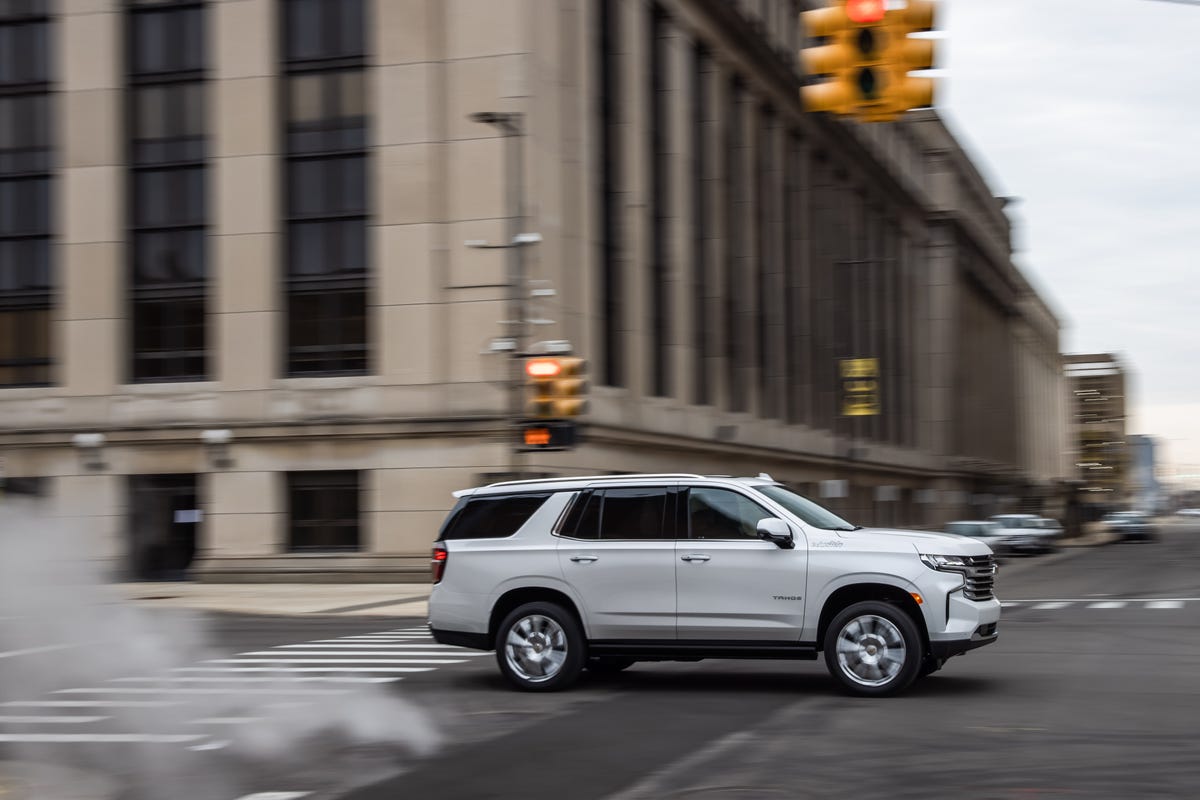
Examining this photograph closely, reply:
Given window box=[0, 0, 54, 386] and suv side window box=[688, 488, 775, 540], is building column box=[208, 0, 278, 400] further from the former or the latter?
suv side window box=[688, 488, 775, 540]

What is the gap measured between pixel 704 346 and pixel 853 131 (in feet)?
81.1

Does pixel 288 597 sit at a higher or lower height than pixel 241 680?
lower

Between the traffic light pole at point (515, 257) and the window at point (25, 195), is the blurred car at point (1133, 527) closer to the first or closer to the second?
the traffic light pole at point (515, 257)

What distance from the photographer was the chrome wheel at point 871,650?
1242 cm

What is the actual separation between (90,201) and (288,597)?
45.1ft

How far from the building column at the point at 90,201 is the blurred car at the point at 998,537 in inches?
1104

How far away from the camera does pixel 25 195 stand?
39562 mm

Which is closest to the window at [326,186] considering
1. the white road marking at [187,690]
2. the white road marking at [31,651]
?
the white road marking at [31,651]

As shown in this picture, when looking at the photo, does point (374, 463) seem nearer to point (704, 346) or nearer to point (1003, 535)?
point (704, 346)

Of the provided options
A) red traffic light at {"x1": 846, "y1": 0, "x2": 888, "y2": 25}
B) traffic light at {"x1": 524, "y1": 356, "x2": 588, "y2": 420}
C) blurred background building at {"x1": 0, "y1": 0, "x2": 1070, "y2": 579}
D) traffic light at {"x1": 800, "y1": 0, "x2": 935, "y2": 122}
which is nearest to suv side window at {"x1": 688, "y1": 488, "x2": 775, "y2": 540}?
traffic light at {"x1": 800, "y1": 0, "x2": 935, "y2": 122}

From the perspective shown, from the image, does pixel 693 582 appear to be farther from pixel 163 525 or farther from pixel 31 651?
pixel 163 525

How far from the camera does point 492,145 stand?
35844 millimetres

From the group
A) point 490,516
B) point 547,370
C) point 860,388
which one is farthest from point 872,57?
point 860,388

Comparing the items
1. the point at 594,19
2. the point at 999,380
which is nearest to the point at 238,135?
the point at 594,19
